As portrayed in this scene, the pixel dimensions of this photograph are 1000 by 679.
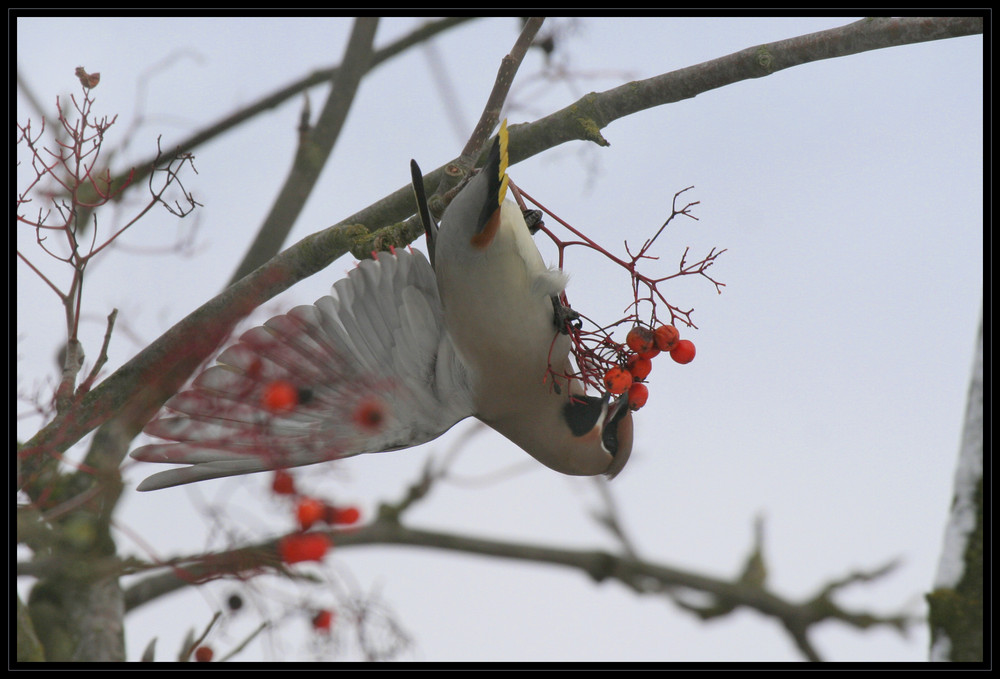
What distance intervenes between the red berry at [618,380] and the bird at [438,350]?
7.2 inches

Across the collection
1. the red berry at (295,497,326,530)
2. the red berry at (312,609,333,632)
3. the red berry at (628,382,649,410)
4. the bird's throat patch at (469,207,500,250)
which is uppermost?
the bird's throat patch at (469,207,500,250)

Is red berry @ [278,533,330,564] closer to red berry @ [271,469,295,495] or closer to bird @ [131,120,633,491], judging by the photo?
red berry @ [271,469,295,495]

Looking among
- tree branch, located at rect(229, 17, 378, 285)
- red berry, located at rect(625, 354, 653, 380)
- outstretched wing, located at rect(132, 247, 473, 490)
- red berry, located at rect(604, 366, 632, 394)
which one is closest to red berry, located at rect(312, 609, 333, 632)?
outstretched wing, located at rect(132, 247, 473, 490)

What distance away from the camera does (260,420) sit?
7.07 ft

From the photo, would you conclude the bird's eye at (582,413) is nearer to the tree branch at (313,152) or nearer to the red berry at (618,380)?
the red berry at (618,380)

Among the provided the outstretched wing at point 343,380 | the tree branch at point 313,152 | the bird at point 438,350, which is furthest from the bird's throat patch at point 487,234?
the tree branch at point 313,152

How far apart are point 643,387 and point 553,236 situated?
0.49 m

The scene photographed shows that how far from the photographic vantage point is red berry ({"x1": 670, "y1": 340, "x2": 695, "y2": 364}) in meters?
2.32

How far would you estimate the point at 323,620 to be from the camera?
6.32ft

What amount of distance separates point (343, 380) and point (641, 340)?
Result: 848 mm

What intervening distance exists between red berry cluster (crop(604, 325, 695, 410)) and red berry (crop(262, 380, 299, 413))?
77cm

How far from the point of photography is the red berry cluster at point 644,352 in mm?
2275

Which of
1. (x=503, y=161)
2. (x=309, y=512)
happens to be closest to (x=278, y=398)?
(x=309, y=512)

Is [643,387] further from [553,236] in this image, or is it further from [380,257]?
[380,257]
